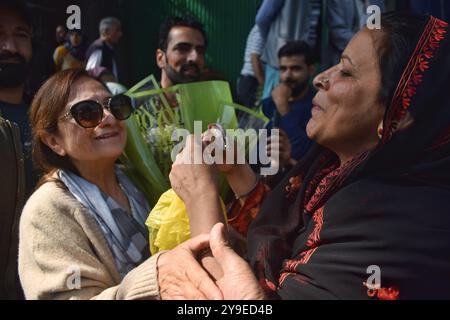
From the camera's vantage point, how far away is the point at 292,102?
2773mm

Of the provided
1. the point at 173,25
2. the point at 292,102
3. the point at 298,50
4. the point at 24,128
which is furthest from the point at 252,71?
the point at 24,128

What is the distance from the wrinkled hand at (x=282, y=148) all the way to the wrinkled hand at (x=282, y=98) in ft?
1.26

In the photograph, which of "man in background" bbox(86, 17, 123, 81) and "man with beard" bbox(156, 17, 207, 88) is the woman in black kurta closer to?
"man with beard" bbox(156, 17, 207, 88)

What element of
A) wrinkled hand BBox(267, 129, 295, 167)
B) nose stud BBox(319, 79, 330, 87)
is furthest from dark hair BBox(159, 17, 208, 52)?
nose stud BBox(319, 79, 330, 87)

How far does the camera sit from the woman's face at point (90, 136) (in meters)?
1.77

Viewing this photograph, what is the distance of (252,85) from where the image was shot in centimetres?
405

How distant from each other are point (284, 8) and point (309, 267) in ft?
8.13

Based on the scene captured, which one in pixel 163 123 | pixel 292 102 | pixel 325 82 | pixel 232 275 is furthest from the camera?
pixel 292 102

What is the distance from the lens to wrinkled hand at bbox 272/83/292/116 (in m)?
2.76

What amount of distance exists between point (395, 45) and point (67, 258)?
1.03 metres

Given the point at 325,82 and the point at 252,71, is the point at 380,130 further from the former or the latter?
the point at 252,71

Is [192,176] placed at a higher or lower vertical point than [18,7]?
lower

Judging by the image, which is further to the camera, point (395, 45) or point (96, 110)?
point (96, 110)

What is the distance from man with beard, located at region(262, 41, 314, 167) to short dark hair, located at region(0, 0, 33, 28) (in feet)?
3.76
